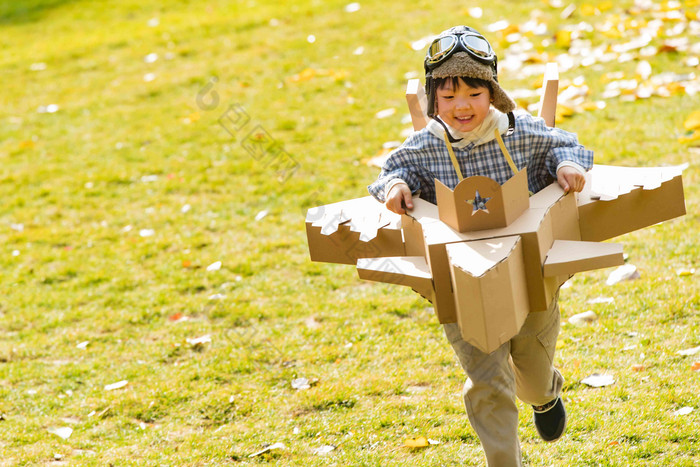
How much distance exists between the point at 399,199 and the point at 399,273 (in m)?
0.39

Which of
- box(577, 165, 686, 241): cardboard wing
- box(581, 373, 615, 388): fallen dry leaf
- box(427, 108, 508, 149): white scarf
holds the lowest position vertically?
box(581, 373, 615, 388): fallen dry leaf

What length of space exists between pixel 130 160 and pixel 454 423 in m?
4.69

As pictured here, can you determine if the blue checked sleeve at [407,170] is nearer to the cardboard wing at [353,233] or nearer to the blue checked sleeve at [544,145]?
the cardboard wing at [353,233]

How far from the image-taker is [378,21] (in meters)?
9.59

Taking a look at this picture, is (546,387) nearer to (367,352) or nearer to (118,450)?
(367,352)

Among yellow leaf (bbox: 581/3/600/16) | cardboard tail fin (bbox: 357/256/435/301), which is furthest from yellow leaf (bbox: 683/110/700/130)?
cardboard tail fin (bbox: 357/256/435/301)

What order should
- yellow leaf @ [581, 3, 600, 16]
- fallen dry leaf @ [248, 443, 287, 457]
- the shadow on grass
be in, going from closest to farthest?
fallen dry leaf @ [248, 443, 287, 457] < yellow leaf @ [581, 3, 600, 16] < the shadow on grass

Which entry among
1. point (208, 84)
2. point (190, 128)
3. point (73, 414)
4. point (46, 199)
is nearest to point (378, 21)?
point (208, 84)

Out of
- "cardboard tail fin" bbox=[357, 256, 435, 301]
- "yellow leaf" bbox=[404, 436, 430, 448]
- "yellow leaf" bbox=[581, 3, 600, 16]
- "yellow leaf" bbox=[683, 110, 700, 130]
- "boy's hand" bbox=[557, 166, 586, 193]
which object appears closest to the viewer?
"cardboard tail fin" bbox=[357, 256, 435, 301]

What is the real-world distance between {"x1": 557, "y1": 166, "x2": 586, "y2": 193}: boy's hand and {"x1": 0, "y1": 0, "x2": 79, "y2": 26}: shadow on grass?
11.0 m

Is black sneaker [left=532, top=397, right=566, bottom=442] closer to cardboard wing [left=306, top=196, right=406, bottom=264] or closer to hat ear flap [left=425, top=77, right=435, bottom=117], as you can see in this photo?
cardboard wing [left=306, top=196, right=406, bottom=264]

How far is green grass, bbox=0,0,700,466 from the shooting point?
11.8ft

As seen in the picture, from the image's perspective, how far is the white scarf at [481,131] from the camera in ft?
9.52

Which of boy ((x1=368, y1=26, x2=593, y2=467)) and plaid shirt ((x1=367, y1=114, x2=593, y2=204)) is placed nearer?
boy ((x1=368, y1=26, x2=593, y2=467))
